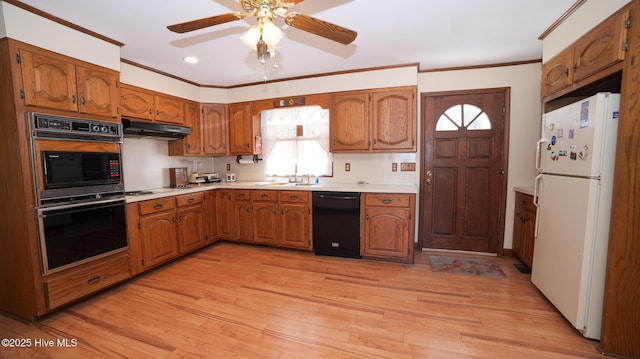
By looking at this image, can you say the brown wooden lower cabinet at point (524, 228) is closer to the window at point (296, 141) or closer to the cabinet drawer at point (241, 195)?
the window at point (296, 141)

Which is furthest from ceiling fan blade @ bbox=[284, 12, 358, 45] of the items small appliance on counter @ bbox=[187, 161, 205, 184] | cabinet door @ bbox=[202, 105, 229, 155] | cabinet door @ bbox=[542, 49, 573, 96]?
small appliance on counter @ bbox=[187, 161, 205, 184]

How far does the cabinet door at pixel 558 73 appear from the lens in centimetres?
205

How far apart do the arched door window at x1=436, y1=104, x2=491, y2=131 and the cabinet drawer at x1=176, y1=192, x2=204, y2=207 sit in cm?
336

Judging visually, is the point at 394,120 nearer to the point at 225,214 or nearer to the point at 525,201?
the point at 525,201

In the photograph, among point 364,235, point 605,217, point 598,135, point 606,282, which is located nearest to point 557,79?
point 598,135

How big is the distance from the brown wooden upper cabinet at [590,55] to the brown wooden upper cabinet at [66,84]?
3965 mm

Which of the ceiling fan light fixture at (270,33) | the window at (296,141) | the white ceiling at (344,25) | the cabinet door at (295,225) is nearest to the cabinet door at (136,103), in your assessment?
the white ceiling at (344,25)

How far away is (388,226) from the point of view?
3096 mm

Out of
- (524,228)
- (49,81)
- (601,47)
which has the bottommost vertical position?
(524,228)

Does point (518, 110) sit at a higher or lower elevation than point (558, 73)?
lower

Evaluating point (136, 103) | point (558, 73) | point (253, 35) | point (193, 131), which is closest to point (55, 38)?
point (136, 103)

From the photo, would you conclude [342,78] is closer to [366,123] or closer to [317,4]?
[366,123]

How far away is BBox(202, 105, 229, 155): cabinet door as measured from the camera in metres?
3.95

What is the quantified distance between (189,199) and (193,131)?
1093 mm
